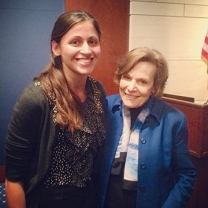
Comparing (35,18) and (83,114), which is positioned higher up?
(35,18)

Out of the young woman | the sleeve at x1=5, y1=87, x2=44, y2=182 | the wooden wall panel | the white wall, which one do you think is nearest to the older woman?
the young woman

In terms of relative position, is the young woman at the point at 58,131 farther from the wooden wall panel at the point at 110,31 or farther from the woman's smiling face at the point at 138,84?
the wooden wall panel at the point at 110,31

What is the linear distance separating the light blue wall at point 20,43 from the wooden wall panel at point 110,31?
28 centimetres

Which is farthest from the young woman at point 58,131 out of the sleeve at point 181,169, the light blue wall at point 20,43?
the light blue wall at point 20,43

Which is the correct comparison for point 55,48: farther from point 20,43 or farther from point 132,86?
point 20,43

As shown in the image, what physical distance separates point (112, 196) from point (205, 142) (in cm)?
83

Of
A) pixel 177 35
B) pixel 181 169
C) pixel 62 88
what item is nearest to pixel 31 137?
pixel 62 88

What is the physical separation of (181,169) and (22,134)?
0.69 meters

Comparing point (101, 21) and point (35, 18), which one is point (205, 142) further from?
point (35, 18)

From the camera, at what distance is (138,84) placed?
114cm

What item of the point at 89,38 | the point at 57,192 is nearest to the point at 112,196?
the point at 57,192

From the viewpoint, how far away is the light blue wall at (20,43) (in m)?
1.79

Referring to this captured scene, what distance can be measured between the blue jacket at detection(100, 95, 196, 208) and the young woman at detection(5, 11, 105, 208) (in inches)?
6.5

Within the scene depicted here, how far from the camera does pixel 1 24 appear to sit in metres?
1.77
